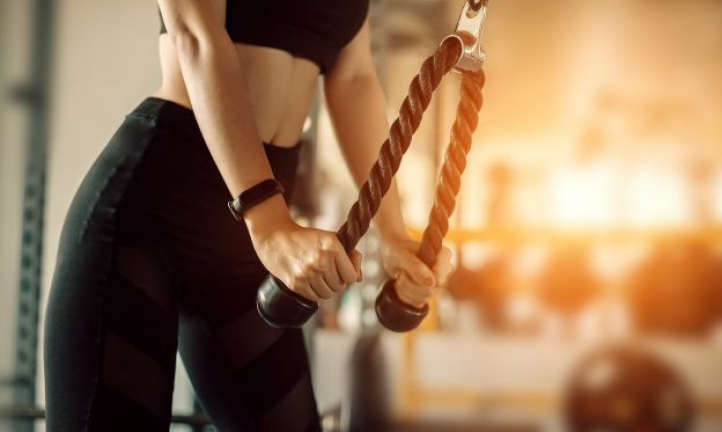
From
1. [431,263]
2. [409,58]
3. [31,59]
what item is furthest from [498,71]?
[431,263]

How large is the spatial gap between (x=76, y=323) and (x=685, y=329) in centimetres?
327

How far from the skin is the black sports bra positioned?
0.4 inches

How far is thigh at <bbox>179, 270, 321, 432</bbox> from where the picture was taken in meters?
0.70

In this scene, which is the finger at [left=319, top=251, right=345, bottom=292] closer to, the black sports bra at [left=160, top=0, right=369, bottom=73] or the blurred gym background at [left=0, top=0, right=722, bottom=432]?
the black sports bra at [left=160, top=0, right=369, bottom=73]

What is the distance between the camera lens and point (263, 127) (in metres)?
0.69

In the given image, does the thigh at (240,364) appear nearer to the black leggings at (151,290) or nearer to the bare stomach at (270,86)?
the black leggings at (151,290)

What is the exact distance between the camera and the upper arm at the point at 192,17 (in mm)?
580

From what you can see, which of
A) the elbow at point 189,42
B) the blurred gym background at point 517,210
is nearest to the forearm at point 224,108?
the elbow at point 189,42

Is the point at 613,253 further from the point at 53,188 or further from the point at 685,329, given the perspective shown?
the point at 53,188

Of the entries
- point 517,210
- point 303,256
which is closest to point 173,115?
point 303,256

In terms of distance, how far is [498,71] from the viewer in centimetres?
530

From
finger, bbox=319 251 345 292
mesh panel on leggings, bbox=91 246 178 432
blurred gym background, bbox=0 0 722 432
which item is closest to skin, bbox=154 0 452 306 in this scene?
finger, bbox=319 251 345 292

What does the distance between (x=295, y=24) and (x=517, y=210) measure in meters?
4.33

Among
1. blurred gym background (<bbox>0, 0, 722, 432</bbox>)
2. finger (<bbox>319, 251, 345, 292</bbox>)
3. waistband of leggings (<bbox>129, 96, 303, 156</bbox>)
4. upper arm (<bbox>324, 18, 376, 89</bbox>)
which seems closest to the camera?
finger (<bbox>319, 251, 345, 292</bbox>)
